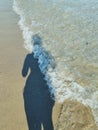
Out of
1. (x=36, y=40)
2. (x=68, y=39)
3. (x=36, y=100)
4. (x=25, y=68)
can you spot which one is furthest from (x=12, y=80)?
(x=68, y=39)

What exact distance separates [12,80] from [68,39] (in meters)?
3.84

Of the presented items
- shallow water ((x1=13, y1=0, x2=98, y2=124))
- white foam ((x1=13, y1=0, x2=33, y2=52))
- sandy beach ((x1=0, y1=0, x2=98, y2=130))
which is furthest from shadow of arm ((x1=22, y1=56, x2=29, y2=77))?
white foam ((x1=13, y1=0, x2=33, y2=52))

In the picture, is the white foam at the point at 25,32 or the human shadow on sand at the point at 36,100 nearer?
the human shadow on sand at the point at 36,100

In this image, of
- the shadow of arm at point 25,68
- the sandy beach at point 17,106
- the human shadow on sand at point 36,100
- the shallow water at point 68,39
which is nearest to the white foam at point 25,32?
the shallow water at point 68,39

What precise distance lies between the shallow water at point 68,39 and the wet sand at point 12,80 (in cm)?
52

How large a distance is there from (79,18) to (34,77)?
22.4 feet

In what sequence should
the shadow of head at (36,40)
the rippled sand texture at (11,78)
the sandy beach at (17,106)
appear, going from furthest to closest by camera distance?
the shadow of head at (36,40)
the rippled sand texture at (11,78)
the sandy beach at (17,106)

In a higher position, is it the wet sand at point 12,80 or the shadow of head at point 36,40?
the shadow of head at point 36,40

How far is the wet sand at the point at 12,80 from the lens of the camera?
5.91 meters

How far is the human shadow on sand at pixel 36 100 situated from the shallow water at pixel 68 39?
0.29 m

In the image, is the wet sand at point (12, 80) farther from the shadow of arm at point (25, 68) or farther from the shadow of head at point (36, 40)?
the shadow of head at point (36, 40)

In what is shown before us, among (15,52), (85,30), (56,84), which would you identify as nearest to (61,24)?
(85,30)

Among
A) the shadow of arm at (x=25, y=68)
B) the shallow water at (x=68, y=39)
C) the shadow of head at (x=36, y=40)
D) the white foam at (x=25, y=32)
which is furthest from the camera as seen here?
the shadow of head at (x=36, y=40)

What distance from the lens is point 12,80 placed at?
7477mm
